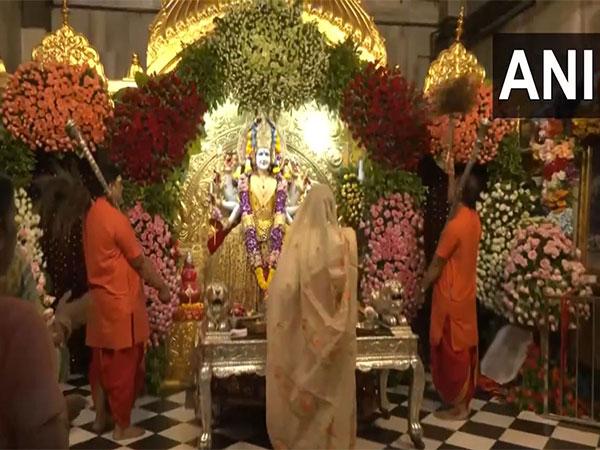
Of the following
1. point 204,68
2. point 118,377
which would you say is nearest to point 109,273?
point 118,377

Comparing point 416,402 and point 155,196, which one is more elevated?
point 155,196

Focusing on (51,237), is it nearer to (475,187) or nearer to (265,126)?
(265,126)

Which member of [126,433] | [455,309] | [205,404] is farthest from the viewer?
[455,309]

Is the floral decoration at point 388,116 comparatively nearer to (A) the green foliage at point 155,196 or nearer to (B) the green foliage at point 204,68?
(B) the green foliage at point 204,68

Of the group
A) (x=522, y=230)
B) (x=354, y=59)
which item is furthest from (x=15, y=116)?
(x=522, y=230)

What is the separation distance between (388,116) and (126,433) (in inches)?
121

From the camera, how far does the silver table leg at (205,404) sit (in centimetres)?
413

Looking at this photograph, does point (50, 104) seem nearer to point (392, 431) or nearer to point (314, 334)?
point (314, 334)

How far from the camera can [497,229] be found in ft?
18.2

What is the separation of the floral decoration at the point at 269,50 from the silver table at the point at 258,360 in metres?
2.26

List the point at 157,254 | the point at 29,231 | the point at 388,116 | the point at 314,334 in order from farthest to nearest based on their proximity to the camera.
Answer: the point at 388,116 → the point at 157,254 → the point at 29,231 → the point at 314,334

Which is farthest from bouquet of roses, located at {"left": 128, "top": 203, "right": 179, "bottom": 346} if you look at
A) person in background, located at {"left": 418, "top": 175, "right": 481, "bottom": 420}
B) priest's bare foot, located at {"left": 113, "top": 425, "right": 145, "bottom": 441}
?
person in background, located at {"left": 418, "top": 175, "right": 481, "bottom": 420}

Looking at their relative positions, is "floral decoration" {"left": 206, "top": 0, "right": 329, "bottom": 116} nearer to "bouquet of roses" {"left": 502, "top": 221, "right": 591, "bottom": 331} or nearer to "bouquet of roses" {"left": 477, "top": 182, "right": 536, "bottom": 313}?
"bouquet of roses" {"left": 477, "top": 182, "right": 536, "bottom": 313}

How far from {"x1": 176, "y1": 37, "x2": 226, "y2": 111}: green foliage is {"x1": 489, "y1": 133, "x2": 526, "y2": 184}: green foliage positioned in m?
2.40
